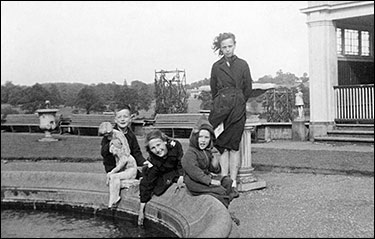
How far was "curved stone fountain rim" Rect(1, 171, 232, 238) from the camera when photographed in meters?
4.07

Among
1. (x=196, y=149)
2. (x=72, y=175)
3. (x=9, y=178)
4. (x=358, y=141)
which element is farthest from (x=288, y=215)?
(x=358, y=141)

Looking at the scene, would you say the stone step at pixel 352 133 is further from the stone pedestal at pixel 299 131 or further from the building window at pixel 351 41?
the building window at pixel 351 41

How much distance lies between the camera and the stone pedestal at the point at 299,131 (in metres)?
14.3

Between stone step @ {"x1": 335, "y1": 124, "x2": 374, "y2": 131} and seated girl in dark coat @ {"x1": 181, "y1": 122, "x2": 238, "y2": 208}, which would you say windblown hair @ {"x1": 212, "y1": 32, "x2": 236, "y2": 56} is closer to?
seated girl in dark coat @ {"x1": 181, "y1": 122, "x2": 238, "y2": 208}

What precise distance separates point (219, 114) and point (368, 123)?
8.41 metres

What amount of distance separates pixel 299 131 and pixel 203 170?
32.6 ft

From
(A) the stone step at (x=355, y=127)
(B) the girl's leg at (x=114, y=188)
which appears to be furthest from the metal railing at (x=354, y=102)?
(B) the girl's leg at (x=114, y=188)

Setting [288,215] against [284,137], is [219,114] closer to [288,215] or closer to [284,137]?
[288,215]

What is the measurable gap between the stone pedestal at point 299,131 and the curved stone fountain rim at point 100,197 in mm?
9254

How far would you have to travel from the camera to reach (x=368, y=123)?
44.0 feet

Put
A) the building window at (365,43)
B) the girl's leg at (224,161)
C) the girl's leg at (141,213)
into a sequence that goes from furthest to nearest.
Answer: the building window at (365,43) → the girl's leg at (224,161) → the girl's leg at (141,213)

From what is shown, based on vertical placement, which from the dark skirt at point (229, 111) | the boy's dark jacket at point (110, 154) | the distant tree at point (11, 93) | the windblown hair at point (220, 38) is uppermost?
the windblown hair at point (220, 38)

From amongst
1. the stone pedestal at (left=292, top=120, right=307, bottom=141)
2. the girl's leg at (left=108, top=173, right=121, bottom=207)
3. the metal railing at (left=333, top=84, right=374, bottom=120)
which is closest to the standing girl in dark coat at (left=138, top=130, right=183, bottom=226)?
the girl's leg at (left=108, top=173, right=121, bottom=207)

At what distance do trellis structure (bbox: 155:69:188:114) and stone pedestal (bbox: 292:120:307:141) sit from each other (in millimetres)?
3952
